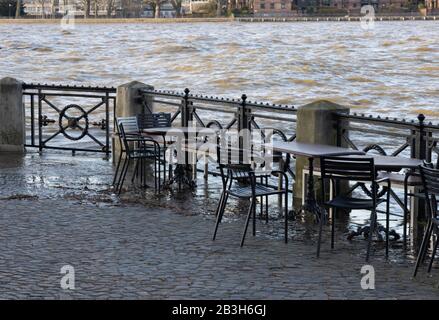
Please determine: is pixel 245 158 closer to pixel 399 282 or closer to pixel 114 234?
pixel 114 234

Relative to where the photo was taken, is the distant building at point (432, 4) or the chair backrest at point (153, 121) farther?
the distant building at point (432, 4)

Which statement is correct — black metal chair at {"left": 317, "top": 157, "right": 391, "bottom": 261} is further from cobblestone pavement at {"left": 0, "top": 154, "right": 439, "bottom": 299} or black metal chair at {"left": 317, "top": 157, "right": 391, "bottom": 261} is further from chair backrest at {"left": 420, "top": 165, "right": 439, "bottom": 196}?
chair backrest at {"left": 420, "top": 165, "right": 439, "bottom": 196}

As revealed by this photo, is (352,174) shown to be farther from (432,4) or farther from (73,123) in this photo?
(432,4)

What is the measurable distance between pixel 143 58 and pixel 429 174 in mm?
70181

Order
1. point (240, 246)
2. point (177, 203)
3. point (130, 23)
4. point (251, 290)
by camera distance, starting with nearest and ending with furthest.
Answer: point (251, 290), point (240, 246), point (177, 203), point (130, 23)

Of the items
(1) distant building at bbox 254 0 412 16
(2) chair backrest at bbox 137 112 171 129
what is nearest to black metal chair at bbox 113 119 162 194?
(2) chair backrest at bbox 137 112 171 129

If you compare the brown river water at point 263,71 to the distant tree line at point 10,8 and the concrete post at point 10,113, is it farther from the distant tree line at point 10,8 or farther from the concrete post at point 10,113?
the distant tree line at point 10,8

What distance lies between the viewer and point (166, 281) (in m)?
7.86

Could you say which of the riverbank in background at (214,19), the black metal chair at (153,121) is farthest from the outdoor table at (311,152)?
the riverbank in background at (214,19)

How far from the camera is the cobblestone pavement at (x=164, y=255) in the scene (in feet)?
24.9

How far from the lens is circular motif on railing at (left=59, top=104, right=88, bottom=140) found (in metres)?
16.7

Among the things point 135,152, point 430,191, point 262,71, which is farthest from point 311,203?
point 262,71

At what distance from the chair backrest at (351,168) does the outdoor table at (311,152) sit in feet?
3.85
